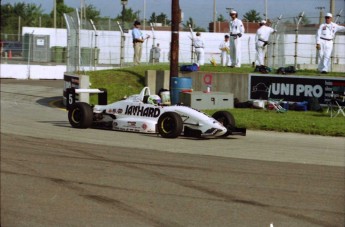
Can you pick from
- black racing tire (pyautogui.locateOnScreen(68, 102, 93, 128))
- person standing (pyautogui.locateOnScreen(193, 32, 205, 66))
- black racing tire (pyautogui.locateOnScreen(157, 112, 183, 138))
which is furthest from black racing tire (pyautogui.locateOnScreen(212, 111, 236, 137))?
person standing (pyautogui.locateOnScreen(193, 32, 205, 66))

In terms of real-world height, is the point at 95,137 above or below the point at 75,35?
below

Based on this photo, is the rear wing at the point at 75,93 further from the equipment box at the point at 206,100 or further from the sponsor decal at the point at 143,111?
the equipment box at the point at 206,100

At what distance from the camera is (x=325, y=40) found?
16.9m

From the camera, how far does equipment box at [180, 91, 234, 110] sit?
14891 millimetres

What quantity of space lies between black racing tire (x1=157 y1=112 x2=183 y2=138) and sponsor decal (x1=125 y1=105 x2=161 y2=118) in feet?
1.14

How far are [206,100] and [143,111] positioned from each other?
364 cm

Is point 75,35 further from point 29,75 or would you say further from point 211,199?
point 211,199

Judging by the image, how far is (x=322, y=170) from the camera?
7930 millimetres

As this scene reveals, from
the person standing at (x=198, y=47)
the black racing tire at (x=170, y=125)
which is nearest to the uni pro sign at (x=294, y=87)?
the black racing tire at (x=170, y=125)

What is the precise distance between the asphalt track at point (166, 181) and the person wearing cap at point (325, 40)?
20.5 ft

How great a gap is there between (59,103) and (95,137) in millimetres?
9103

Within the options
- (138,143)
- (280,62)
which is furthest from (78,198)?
(280,62)

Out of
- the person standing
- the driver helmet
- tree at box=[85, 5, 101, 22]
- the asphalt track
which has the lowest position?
the asphalt track

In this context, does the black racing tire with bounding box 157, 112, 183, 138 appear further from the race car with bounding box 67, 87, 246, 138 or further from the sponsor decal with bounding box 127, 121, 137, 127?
the sponsor decal with bounding box 127, 121, 137, 127
